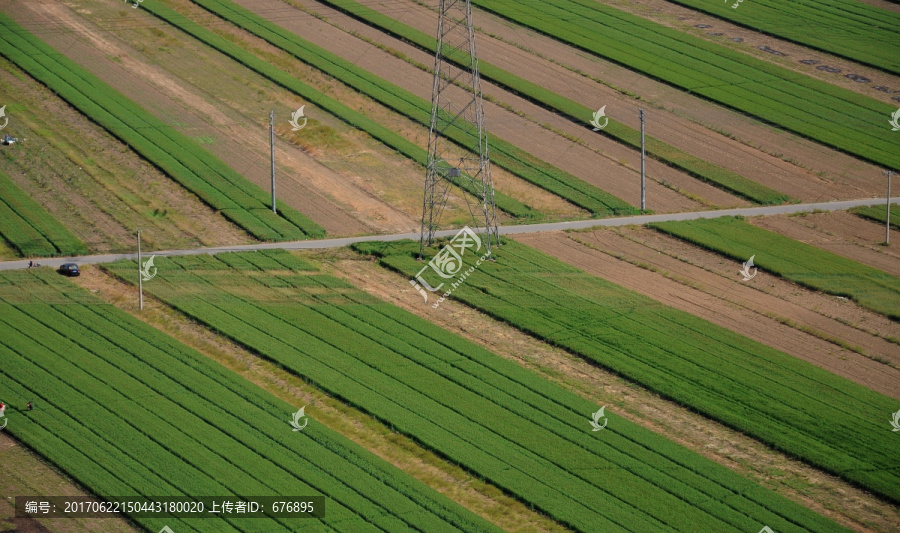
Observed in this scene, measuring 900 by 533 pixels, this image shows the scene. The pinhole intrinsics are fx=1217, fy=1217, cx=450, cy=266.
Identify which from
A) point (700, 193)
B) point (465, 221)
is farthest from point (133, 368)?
point (700, 193)

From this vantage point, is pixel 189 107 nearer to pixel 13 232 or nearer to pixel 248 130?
pixel 248 130

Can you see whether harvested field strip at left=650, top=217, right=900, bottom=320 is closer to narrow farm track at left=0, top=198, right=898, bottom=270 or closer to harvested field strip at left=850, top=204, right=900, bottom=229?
narrow farm track at left=0, top=198, right=898, bottom=270

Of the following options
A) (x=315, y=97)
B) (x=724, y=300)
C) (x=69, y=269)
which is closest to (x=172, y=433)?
(x=69, y=269)

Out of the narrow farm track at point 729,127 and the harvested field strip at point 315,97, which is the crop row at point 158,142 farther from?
the narrow farm track at point 729,127

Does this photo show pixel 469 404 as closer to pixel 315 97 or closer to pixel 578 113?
pixel 578 113

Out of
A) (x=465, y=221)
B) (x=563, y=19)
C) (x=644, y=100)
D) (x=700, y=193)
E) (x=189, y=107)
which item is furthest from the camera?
(x=563, y=19)

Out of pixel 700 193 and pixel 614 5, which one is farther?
pixel 614 5

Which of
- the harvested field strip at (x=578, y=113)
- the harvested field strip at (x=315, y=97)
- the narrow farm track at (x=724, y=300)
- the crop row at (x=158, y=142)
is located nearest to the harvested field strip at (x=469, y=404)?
the crop row at (x=158, y=142)
